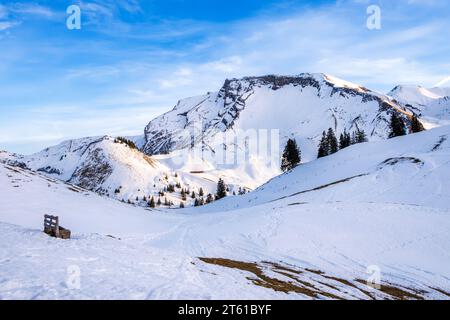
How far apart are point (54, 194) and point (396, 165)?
50.8 m

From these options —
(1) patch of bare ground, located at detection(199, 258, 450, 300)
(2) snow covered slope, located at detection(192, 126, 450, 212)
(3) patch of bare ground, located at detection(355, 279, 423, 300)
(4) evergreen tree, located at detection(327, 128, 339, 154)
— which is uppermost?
(4) evergreen tree, located at detection(327, 128, 339, 154)

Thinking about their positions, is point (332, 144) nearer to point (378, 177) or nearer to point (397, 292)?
point (378, 177)

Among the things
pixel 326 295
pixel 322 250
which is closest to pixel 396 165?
pixel 322 250

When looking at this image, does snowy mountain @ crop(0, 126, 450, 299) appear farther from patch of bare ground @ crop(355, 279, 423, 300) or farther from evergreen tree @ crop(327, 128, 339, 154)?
evergreen tree @ crop(327, 128, 339, 154)

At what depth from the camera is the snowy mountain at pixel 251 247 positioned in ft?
45.5

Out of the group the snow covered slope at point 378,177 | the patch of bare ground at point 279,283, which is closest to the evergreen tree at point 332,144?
the snow covered slope at point 378,177

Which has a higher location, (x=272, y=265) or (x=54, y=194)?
(x=54, y=194)

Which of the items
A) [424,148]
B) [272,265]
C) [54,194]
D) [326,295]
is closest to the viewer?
[326,295]

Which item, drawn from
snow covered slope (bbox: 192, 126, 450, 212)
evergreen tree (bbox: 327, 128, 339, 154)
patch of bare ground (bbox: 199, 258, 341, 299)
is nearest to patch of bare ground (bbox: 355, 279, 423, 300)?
patch of bare ground (bbox: 199, 258, 341, 299)

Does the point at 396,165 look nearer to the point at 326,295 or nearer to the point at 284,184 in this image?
the point at 284,184

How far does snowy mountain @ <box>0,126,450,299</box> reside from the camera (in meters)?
13.9
